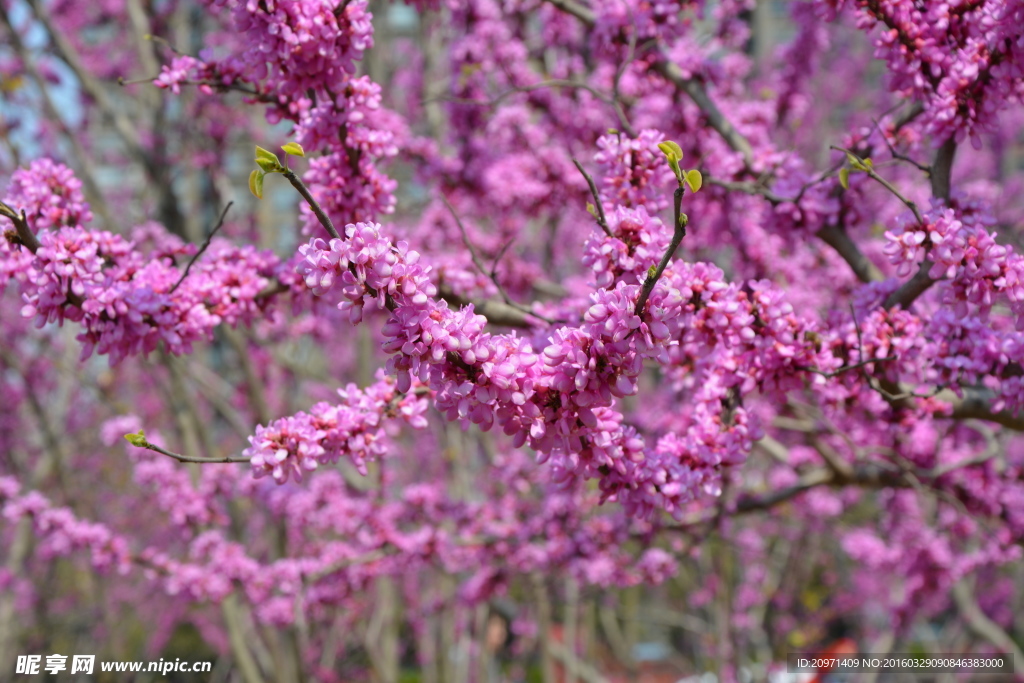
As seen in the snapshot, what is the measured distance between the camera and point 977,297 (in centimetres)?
197

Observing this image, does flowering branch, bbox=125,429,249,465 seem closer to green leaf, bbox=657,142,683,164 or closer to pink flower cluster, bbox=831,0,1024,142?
green leaf, bbox=657,142,683,164

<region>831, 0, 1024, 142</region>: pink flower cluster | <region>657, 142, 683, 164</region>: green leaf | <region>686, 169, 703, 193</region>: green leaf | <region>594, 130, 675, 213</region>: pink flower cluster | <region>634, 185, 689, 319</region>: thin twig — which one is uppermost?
<region>831, 0, 1024, 142</region>: pink flower cluster

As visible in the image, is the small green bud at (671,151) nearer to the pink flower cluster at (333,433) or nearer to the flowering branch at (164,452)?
the pink flower cluster at (333,433)

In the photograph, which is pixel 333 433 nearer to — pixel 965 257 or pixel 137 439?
pixel 137 439

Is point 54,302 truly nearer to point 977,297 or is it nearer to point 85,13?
point 977,297

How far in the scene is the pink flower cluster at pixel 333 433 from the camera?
193 cm

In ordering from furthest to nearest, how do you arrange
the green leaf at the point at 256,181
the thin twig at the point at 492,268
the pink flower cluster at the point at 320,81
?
the thin twig at the point at 492,268
the pink flower cluster at the point at 320,81
the green leaf at the point at 256,181

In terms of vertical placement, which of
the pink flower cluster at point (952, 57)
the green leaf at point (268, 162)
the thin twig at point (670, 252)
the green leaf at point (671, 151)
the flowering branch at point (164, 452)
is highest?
the pink flower cluster at point (952, 57)

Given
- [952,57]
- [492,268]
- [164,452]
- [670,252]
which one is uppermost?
[952,57]

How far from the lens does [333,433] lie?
2045 mm

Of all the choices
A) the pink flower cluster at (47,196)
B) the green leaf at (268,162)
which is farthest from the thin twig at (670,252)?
the pink flower cluster at (47,196)

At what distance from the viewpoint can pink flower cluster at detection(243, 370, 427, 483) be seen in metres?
1.93

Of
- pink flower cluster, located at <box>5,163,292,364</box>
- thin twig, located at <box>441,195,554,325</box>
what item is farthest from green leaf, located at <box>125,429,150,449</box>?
thin twig, located at <box>441,195,554,325</box>

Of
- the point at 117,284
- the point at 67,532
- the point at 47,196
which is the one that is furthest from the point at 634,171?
the point at 67,532
